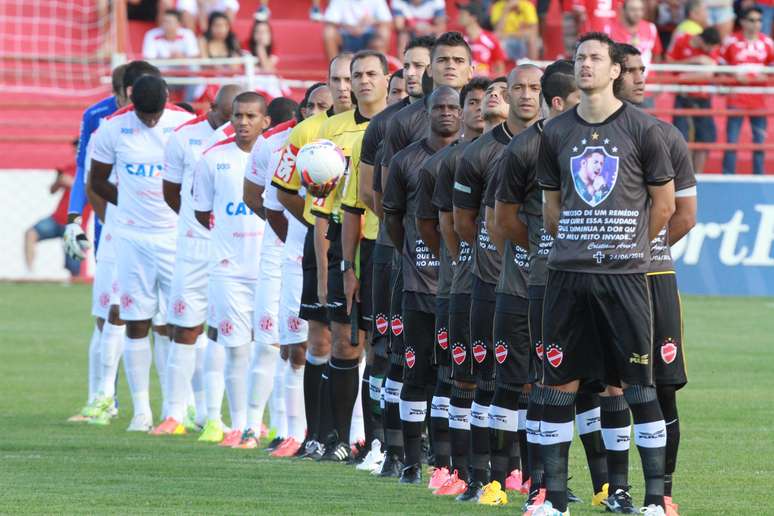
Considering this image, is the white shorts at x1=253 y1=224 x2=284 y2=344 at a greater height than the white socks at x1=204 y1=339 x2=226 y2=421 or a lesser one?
greater

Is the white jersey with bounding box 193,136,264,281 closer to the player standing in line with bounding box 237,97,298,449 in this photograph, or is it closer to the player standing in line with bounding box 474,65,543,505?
the player standing in line with bounding box 237,97,298,449

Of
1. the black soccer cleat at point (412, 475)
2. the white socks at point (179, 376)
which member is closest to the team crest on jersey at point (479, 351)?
the black soccer cleat at point (412, 475)

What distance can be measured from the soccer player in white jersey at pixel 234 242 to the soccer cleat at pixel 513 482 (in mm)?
3099

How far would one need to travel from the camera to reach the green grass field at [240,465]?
337 inches

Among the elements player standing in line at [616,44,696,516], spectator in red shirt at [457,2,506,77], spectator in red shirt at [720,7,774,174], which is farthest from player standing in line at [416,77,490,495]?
spectator in red shirt at [720,7,774,174]

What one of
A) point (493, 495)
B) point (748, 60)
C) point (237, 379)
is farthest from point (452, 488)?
point (748, 60)

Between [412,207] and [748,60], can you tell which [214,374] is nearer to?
[412,207]

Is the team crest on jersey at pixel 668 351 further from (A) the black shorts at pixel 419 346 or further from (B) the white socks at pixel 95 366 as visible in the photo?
(B) the white socks at pixel 95 366

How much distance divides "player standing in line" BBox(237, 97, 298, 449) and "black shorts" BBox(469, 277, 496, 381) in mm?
2938

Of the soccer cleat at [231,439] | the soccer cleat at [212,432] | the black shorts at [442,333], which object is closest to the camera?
the black shorts at [442,333]

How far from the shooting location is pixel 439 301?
923cm

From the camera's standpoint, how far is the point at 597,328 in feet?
25.7

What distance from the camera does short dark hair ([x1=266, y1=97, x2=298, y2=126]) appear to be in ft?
40.8

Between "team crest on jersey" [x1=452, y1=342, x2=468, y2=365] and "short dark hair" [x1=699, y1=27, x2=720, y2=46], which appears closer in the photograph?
"team crest on jersey" [x1=452, y1=342, x2=468, y2=365]
